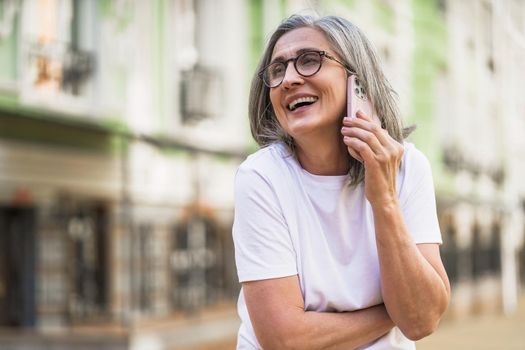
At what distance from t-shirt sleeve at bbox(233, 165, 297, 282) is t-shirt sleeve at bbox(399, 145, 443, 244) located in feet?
0.92

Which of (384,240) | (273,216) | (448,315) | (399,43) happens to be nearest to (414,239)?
(384,240)

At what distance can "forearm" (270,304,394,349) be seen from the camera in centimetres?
211

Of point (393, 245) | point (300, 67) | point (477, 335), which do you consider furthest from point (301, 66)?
point (477, 335)

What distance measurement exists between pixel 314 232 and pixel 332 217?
0.05 m

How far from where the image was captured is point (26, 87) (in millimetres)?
11289

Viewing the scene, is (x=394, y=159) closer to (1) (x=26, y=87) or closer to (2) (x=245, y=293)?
(2) (x=245, y=293)

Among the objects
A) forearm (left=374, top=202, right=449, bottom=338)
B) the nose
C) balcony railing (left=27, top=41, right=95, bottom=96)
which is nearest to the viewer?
forearm (left=374, top=202, right=449, bottom=338)

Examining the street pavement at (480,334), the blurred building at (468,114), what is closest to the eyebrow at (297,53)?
the street pavement at (480,334)

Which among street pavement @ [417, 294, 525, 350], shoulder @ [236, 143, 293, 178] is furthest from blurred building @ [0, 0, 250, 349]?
shoulder @ [236, 143, 293, 178]

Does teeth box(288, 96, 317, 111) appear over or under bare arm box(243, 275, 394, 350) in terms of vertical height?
over

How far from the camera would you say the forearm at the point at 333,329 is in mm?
2113

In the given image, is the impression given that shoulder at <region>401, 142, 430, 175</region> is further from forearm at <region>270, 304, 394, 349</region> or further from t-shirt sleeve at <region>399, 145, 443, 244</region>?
forearm at <region>270, 304, 394, 349</region>

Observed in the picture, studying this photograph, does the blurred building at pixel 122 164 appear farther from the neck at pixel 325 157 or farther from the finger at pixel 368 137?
the finger at pixel 368 137

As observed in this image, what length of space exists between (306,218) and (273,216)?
0.24 feet
